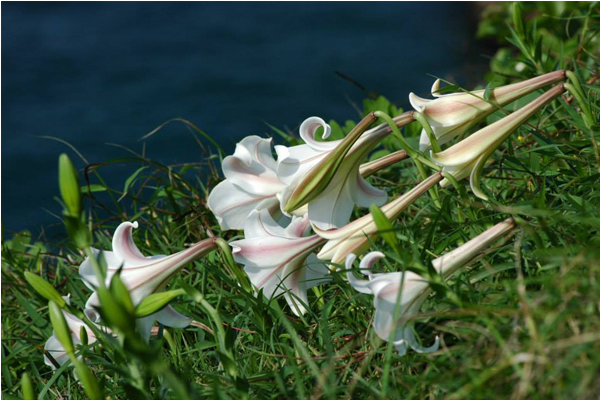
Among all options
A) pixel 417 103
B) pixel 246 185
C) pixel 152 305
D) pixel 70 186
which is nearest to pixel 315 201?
pixel 246 185

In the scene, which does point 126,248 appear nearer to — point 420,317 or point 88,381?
point 88,381

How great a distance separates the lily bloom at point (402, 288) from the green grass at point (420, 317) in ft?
0.11

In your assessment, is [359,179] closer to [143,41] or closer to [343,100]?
[343,100]

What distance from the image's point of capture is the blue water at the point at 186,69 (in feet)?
18.6

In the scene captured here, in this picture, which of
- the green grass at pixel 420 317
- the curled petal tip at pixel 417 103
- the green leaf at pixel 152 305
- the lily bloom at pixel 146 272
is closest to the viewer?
the green grass at pixel 420 317

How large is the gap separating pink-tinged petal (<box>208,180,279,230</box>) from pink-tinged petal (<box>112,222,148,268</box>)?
0.75 ft

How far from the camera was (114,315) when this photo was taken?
100 cm

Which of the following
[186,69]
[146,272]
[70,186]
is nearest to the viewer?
[70,186]

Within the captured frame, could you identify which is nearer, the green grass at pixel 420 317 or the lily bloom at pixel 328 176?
the green grass at pixel 420 317

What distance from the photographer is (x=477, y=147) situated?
146 cm

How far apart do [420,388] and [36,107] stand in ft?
19.0

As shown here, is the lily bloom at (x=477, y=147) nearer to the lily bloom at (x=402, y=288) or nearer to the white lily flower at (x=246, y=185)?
the lily bloom at (x=402, y=288)

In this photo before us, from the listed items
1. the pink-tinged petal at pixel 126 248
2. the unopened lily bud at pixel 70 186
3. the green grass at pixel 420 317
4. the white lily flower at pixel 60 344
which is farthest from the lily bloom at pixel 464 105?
the white lily flower at pixel 60 344

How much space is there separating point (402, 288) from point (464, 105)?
519 mm
